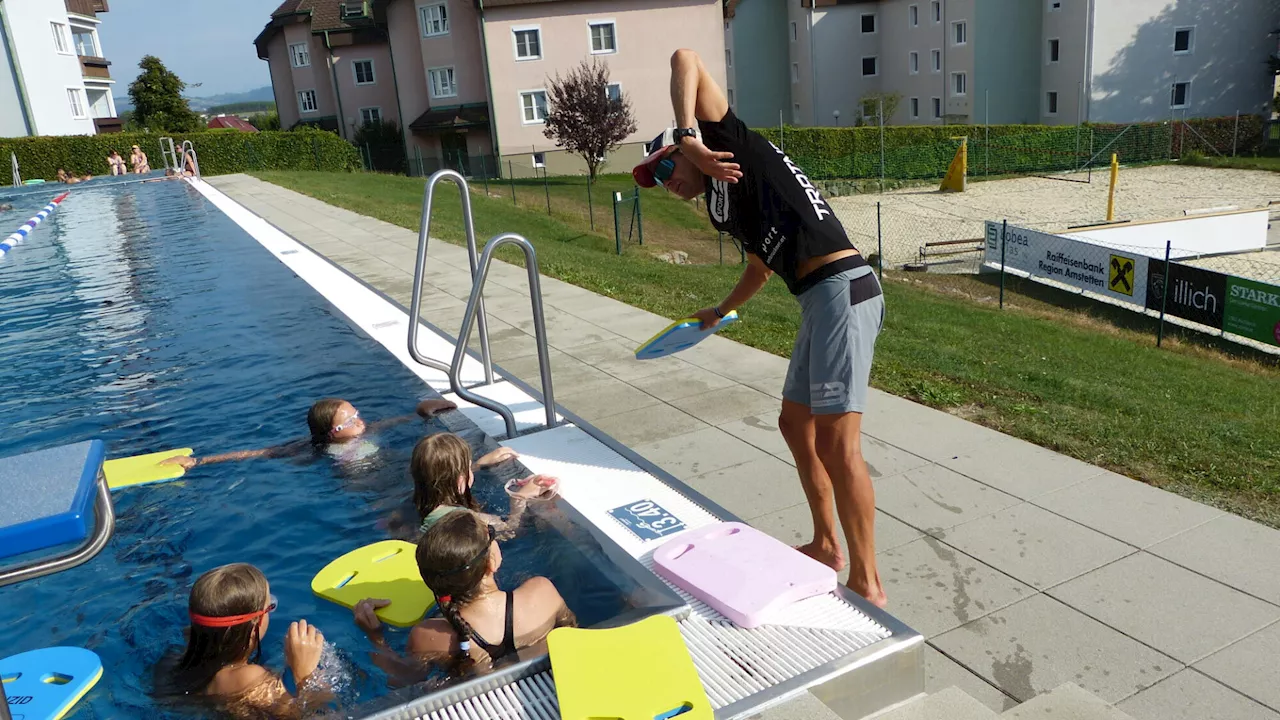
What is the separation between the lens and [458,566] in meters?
3.30

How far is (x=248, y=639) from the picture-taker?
352cm

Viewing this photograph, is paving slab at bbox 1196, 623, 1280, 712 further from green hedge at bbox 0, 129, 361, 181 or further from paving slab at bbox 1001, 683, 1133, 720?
green hedge at bbox 0, 129, 361, 181

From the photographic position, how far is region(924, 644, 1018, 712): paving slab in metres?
3.21

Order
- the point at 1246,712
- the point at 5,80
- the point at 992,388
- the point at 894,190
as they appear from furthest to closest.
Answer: the point at 5,80 < the point at 894,190 < the point at 992,388 < the point at 1246,712

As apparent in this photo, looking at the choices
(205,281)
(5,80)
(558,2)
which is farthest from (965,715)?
(5,80)

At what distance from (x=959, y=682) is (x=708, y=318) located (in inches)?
81.8

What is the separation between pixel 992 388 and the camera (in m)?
6.66

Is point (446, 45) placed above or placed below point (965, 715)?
above

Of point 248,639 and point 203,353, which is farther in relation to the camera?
point 203,353

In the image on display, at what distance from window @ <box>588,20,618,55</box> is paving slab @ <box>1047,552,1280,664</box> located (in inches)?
1586

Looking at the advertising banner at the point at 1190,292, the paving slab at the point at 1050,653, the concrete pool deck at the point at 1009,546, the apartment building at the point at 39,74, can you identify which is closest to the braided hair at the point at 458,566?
the concrete pool deck at the point at 1009,546

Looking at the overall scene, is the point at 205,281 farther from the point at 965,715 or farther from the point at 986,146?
the point at 986,146

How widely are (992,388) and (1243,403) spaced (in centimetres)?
335

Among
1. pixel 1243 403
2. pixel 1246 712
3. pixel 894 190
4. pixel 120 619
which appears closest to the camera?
pixel 1246 712
